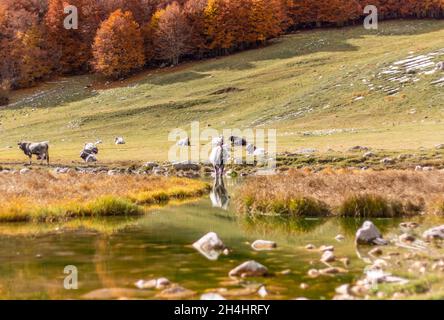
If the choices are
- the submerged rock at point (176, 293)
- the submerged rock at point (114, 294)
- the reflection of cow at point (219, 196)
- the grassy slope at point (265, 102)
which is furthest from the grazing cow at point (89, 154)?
the submerged rock at point (176, 293)

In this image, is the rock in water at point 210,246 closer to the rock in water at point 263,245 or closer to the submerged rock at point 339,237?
the rock in water at point 263,245

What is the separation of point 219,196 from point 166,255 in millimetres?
15327

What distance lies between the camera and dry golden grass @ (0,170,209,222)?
24.0 metres

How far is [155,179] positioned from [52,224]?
13.4 metres

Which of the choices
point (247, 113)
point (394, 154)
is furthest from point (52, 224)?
point (247, 113)

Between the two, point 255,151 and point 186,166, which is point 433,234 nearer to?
point 186,166

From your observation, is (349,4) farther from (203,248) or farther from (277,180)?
(203,248)

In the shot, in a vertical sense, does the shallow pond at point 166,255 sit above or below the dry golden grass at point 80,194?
above

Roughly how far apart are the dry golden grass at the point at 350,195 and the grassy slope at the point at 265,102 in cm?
2273

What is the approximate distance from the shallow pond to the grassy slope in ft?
96.9

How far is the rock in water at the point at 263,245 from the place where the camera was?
56.7 feet

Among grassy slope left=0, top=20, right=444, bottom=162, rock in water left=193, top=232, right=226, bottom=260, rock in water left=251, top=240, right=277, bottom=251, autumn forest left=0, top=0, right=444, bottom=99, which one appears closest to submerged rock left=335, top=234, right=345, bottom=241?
rock in water left=251, top=240, right=277, bottom=251

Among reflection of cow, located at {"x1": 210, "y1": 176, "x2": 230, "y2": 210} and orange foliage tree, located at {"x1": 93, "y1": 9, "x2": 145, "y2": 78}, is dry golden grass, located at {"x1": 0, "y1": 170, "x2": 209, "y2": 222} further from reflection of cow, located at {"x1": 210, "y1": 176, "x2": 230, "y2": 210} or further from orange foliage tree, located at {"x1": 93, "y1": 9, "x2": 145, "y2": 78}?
orange foliage tree, located at {"x1": 93, "y1": 9, "x2": 145, "y2": 78}

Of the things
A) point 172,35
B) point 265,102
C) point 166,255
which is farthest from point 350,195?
point 172,35
